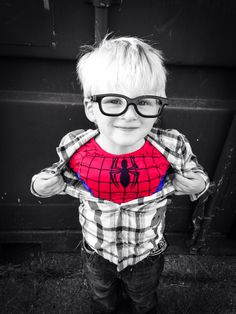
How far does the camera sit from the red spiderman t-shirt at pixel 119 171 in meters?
1.24

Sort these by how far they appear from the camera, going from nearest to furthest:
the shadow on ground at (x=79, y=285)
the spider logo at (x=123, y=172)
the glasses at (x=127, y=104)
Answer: the glasses at (x=127, y=104)
the spider logo at (x=123, y=172)
the shadow on ground at (x=79, y=285)

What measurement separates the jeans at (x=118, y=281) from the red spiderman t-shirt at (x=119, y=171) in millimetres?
454

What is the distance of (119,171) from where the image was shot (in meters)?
1.24

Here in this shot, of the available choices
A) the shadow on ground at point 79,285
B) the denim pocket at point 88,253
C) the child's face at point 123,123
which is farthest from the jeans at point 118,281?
the child's face at point 123,123

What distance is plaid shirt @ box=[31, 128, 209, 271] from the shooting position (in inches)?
51.2

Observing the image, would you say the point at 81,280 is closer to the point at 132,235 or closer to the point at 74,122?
the point at 132,235

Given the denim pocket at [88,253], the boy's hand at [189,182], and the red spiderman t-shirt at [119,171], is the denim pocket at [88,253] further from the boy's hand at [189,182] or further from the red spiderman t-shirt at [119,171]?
the boy's hand at [189,182]

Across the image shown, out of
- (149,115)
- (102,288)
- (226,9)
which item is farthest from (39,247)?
(226,9)

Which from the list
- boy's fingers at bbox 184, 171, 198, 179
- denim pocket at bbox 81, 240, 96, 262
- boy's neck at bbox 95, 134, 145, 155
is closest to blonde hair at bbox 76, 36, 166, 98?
boy's neck at bbox 95, 134, 145, 155

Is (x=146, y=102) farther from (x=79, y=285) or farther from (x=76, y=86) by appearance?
(x=79, y=285)

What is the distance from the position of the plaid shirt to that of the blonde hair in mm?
246

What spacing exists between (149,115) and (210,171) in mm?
1016

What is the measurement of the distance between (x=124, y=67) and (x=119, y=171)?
441 millimetres

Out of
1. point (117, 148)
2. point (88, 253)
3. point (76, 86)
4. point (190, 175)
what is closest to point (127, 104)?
point (117, 148)
